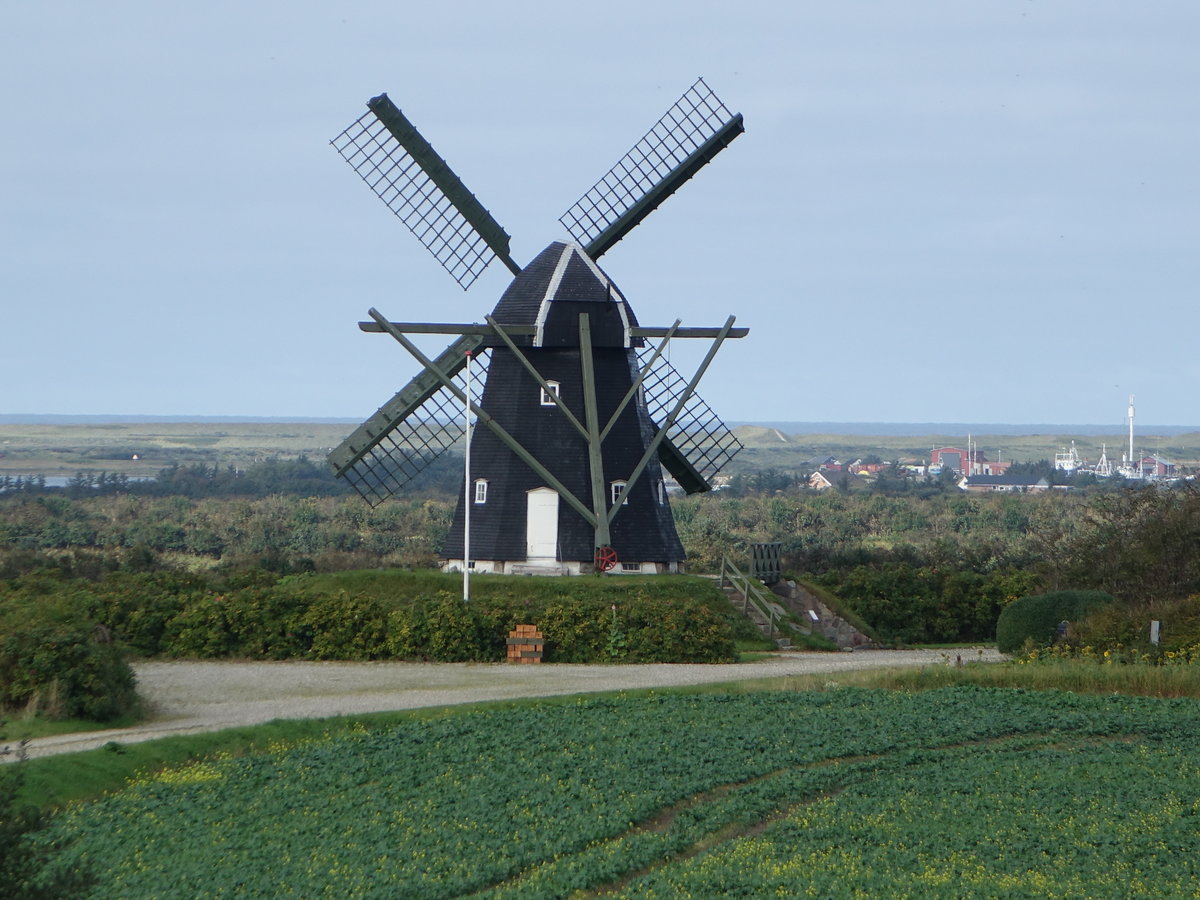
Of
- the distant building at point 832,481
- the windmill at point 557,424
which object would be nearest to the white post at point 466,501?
the windmill at point 557,424

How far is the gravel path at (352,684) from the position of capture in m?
20.0

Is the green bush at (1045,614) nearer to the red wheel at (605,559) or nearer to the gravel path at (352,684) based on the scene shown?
the gravel path at (352,684)

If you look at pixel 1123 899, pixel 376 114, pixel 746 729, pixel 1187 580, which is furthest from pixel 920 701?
pixel 376 114

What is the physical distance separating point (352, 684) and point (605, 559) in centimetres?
850

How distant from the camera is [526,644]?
27.2 metres

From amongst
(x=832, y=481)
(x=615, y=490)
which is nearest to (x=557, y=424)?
(x=615, y=490)

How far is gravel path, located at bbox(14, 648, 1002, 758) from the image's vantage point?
20047 millimetres

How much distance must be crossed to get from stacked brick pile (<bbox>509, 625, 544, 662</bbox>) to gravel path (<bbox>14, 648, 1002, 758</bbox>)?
1.35ft

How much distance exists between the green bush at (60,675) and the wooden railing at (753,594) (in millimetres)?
15608

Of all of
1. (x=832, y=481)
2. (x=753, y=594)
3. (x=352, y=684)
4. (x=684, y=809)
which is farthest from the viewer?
(x=832, y=481)

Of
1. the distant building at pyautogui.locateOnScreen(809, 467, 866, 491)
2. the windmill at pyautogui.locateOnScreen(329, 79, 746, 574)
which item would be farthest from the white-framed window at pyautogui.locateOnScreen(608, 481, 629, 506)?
the distant building at pyautogui.locateOnScreen(809, 467, 866, 491)

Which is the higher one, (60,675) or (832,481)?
(832,481)

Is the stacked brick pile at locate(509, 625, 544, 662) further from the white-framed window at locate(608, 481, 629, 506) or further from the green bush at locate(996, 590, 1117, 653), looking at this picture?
the green bush at locate(996, 590, 1117, 653)

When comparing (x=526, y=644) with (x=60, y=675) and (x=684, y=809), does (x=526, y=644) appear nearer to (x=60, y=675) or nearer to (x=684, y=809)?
(x=60, y=675)
